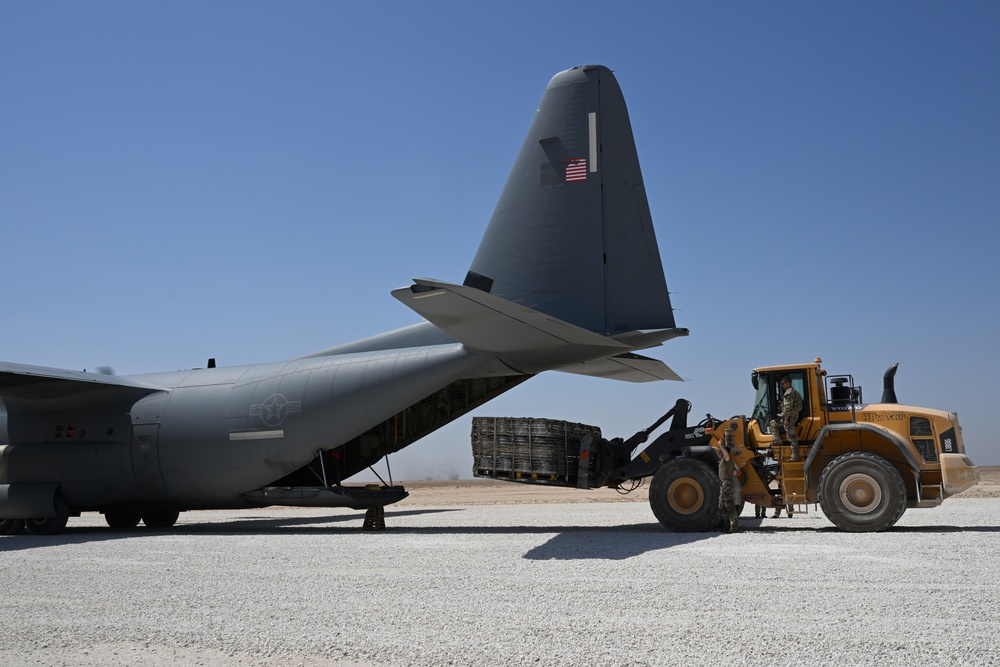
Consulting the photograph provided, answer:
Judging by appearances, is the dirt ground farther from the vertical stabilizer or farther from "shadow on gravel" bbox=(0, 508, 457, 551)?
the vertical stabilizer

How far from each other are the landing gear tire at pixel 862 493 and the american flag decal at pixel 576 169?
6.01 meters

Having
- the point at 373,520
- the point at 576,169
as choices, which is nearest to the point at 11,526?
the point at 373,520

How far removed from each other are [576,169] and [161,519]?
12225 millimetres

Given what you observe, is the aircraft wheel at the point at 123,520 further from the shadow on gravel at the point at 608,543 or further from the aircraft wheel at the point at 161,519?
the shadow on gravel at the point at 608,543

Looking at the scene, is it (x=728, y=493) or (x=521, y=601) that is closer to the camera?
(x=521, y=601)

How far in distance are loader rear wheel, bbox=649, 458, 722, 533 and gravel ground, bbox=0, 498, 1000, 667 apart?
0.64m

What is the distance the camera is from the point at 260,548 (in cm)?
1281

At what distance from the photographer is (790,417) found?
1320cm

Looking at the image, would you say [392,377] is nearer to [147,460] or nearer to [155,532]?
[147,460]

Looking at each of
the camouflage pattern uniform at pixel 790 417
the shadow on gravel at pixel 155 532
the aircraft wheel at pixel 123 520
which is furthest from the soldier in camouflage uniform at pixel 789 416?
the aircraft wheel at pixel 123 520

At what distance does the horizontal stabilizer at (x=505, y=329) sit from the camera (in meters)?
11.4

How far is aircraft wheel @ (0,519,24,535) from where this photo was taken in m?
17.9

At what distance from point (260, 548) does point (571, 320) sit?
603 centimetres

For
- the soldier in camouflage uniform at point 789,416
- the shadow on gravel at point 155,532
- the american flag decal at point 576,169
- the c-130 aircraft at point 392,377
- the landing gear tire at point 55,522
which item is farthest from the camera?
the landing gear tire at point 55,522
